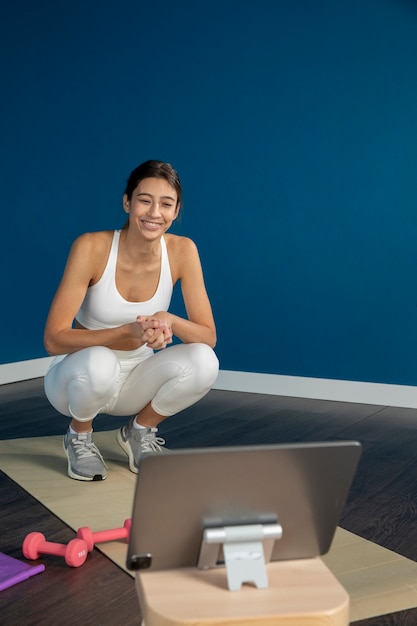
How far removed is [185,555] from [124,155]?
11.4 ft

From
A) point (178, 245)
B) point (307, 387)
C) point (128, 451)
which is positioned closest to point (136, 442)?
point (128, 451)

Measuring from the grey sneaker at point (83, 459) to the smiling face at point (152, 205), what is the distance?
70 centimetres

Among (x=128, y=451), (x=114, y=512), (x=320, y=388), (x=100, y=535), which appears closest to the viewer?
(x=100, y=535)

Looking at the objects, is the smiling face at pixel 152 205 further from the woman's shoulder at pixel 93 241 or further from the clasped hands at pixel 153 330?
the clasped hands at pixel 153 330

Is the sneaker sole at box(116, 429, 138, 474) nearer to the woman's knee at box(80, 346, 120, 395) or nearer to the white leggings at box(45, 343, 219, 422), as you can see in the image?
the white leggings at box(45, 343, 219, 422)

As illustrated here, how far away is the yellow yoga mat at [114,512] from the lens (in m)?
1.80

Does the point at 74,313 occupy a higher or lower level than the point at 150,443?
higher

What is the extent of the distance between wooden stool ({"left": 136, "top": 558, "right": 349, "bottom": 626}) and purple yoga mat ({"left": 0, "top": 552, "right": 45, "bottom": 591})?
0.88 metres

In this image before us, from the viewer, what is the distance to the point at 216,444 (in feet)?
10.1

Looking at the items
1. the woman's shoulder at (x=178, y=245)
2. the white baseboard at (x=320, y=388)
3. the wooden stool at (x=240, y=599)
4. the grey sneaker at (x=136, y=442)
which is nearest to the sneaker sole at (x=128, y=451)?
the grey sneaker at (x=136, y=442)

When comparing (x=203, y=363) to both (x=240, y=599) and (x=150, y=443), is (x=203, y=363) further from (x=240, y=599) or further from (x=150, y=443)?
(x=240, y=599)

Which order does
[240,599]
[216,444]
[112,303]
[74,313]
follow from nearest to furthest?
[240,599] → [74,313] → [112,303] → [216,444]

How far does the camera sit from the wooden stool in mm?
963

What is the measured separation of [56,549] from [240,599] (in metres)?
1.04
